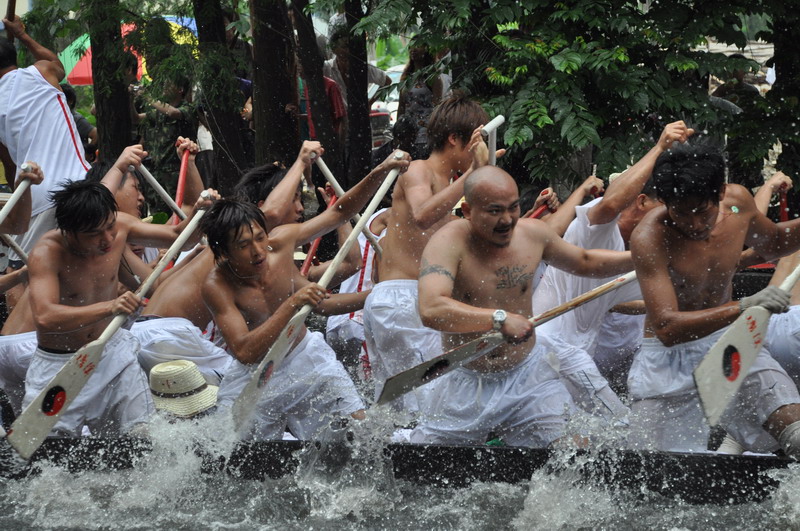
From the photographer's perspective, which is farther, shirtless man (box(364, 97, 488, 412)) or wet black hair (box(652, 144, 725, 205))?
shirtless man (box(364, 97, 488, 412))

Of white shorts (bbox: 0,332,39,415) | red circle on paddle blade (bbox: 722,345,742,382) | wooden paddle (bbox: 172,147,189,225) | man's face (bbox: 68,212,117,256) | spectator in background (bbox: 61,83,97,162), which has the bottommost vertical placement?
spectator in background (bbox: 61,83,97,162)

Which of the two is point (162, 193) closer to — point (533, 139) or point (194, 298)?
point (194, 298)

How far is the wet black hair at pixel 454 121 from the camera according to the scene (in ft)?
18.6

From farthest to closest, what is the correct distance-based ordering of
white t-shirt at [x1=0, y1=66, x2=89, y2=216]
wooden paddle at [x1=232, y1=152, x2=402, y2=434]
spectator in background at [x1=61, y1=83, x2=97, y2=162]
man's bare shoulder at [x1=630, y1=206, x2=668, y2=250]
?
1. spectator in background at [x1=61, y1=83, x2=97, y2=162]
2. white t-shirt at [x1=0, y1=66, x2=89, y2=216]
3. wooden paddle at [x1=232, y1=152, x2=402, y2=434]
4. man's bare shoulder at [x1=630, y1=206, x2=668, y2=250]

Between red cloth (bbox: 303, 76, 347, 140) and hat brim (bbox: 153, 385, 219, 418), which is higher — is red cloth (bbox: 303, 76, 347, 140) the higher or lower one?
the higher one

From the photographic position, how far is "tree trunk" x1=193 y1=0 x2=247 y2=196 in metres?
8.42

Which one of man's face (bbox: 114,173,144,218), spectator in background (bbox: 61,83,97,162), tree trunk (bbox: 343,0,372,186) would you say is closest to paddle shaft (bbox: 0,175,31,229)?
man's face (bbox: 114,173,144,218)

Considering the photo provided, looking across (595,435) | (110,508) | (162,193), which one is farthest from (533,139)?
(110,508)

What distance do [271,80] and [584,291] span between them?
3.87m

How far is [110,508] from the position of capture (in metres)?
4.73

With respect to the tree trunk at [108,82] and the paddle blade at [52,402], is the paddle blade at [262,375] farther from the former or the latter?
the tree trunk at [108,82]

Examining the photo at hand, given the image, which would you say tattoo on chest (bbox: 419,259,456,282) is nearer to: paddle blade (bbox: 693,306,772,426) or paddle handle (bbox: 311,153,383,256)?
paddle blade (bbox: 693,306,772,426)

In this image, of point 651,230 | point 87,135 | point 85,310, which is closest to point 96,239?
point 85,310

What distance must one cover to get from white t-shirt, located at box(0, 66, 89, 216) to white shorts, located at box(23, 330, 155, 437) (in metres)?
1.80
